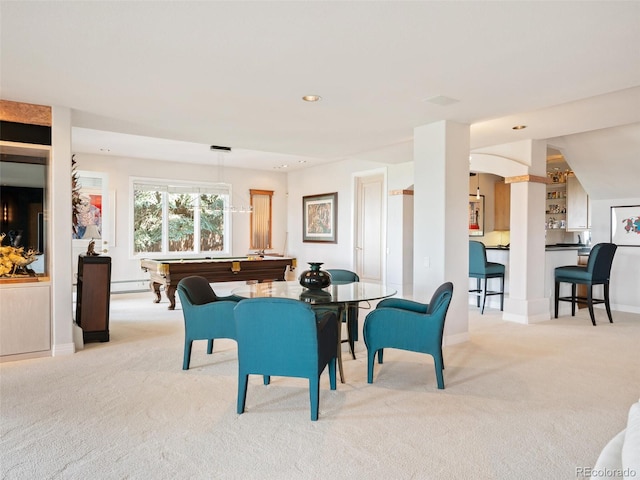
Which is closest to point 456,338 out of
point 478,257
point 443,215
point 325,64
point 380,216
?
point 443,215

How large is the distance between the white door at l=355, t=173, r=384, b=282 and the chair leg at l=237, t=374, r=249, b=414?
5753 millimetres

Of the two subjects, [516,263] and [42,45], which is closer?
[42,45]

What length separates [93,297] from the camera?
4.89 m

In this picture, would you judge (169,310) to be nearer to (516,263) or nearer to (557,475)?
(516,263)

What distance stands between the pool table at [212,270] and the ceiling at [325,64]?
2045mm

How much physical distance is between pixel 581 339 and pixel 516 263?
131 centimetres

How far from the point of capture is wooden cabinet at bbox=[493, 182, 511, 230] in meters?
9.45

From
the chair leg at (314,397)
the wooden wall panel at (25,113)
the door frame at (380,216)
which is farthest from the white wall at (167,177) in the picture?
the chair leg at (314,397)

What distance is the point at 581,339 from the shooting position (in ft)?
16.9

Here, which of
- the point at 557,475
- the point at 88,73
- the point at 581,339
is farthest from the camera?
the point at 581,339

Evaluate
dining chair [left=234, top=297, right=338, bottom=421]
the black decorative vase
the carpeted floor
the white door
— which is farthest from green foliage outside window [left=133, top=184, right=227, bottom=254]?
dining chair [left=234, top=297, right=338, bottom=421]

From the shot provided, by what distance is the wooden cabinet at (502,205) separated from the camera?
31.0 feet

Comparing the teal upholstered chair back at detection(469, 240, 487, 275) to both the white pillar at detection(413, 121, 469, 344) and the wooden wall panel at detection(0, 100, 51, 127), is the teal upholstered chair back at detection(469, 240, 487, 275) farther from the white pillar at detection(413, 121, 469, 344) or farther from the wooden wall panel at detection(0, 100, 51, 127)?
the wooden wall panel at detection(0, 100, 51, 127)

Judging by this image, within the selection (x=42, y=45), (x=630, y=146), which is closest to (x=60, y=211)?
(x=42, y=45)
